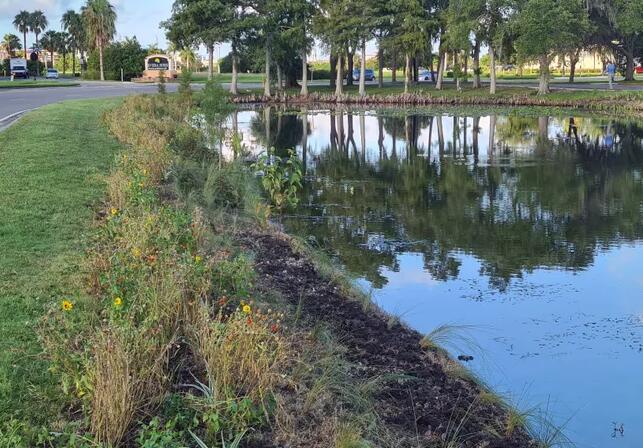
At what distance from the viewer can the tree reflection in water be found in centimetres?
1248

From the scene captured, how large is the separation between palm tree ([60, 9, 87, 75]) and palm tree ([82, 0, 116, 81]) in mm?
20092

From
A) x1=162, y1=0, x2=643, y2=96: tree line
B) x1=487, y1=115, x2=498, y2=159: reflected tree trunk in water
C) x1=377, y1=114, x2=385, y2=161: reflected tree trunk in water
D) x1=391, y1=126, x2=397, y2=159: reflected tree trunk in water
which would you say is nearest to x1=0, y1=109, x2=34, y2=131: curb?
x1=377, y1=114, x2=385, y2=161: reflected tree trunk in water

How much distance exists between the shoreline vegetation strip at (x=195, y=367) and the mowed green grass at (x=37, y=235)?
0.19 m

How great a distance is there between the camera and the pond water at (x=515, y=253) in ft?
25.4

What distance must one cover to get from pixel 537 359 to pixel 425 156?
703 inches

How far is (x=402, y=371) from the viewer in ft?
23.7

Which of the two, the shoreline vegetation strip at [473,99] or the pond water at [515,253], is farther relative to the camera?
the shoreline vegetation strip at [473,99]

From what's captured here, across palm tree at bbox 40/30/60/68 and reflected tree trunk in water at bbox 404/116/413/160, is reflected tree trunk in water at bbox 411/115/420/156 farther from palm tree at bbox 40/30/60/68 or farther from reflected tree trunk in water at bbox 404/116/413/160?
palm tree at bbox 40/30/60/68

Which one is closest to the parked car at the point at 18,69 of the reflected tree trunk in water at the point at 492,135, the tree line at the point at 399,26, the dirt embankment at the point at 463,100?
the tree line at the point at 399,26

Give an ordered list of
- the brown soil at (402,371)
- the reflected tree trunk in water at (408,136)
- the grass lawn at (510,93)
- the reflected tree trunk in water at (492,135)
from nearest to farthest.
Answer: the brown soil at (402,371)
the reflected tree trunk in water at (408,136)
the reflected tree trunk in water at (492,135)
the grass lawn at (510,93)

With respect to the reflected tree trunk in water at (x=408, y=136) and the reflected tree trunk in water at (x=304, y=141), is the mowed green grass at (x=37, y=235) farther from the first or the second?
the reflected tree trunk in water at (x=408, y=136)

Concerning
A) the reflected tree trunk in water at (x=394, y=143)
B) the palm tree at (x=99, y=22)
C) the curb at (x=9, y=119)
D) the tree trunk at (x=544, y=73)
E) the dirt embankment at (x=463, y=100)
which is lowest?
the reflected tree trunk in water at (x=394, y=143)

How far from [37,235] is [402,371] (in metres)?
5.20

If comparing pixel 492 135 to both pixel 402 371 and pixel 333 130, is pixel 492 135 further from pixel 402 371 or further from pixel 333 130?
pixel 402 371
